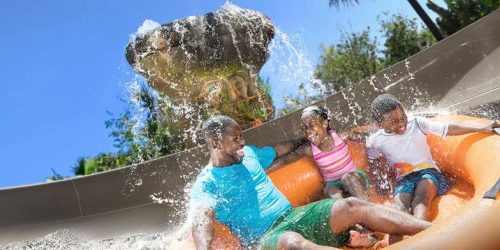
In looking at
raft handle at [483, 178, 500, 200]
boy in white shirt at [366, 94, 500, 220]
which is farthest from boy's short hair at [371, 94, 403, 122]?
raft handle at [483, 178, 500, 200]

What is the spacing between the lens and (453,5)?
18625 mm

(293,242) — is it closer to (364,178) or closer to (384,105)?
(364,178)

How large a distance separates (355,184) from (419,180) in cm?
41

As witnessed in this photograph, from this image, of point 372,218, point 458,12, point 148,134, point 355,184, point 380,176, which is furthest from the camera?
point 458,12

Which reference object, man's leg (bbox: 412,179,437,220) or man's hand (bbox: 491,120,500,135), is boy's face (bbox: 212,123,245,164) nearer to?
man's leg (bbox: 412,179,437,220)

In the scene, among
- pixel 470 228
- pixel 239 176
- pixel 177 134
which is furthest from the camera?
pixel 177 134

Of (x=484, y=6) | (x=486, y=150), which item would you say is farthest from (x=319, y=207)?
(x=484, y=6)

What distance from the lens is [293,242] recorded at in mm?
2559

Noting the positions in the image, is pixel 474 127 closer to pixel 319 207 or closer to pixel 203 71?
pixel 319 207

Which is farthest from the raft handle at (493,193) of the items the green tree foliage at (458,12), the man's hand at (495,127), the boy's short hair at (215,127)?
the green tree foliage at (458,12)

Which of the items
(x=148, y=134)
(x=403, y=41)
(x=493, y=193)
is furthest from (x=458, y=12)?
(x=493, y=193)

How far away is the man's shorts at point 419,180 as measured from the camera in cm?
336

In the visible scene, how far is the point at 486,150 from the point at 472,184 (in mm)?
281

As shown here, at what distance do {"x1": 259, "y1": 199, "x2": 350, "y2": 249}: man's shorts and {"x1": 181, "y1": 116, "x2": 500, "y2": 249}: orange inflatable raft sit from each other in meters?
0.46
